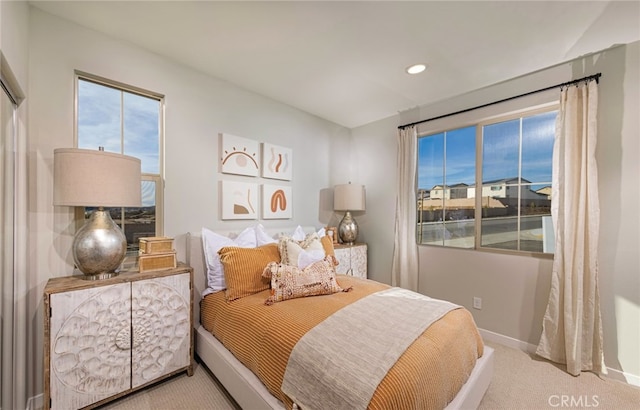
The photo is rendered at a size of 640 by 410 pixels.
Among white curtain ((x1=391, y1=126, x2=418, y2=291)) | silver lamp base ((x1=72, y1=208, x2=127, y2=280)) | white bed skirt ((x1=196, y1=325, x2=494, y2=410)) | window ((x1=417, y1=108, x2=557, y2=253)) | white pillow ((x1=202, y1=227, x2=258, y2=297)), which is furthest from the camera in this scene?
white curtain ((x1=391, y1=126, x2=418, y2=291))

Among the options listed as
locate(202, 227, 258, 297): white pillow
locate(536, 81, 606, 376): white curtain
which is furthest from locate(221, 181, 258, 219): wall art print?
locate(536, 81, 606, 376): white curtain

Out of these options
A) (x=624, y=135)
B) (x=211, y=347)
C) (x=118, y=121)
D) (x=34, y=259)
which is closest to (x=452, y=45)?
(x=624, y=135)

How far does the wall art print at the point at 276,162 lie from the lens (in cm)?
293

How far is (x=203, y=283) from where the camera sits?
89.4 inches

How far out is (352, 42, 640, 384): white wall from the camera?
201 centimetres

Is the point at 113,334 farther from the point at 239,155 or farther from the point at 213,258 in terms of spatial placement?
the point at 239,155

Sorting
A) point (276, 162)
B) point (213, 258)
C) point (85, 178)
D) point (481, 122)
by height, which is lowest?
point (213, 258)

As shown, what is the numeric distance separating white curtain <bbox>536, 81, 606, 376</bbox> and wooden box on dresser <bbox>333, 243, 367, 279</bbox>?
187 cm

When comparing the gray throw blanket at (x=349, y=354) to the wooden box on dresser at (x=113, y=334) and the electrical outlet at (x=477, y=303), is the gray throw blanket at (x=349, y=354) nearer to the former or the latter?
the wooden box on dresser at (x=113, y=334)

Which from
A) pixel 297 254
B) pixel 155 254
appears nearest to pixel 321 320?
pixel 297 254

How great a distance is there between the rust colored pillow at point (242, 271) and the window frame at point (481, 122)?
208 cm

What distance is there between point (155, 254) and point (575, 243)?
334 centimetres

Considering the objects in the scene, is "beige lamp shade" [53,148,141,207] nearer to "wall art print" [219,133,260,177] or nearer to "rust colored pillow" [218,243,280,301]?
"rust colored pillow" [218,243,280,301]

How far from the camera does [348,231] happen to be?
3537 millimetres
